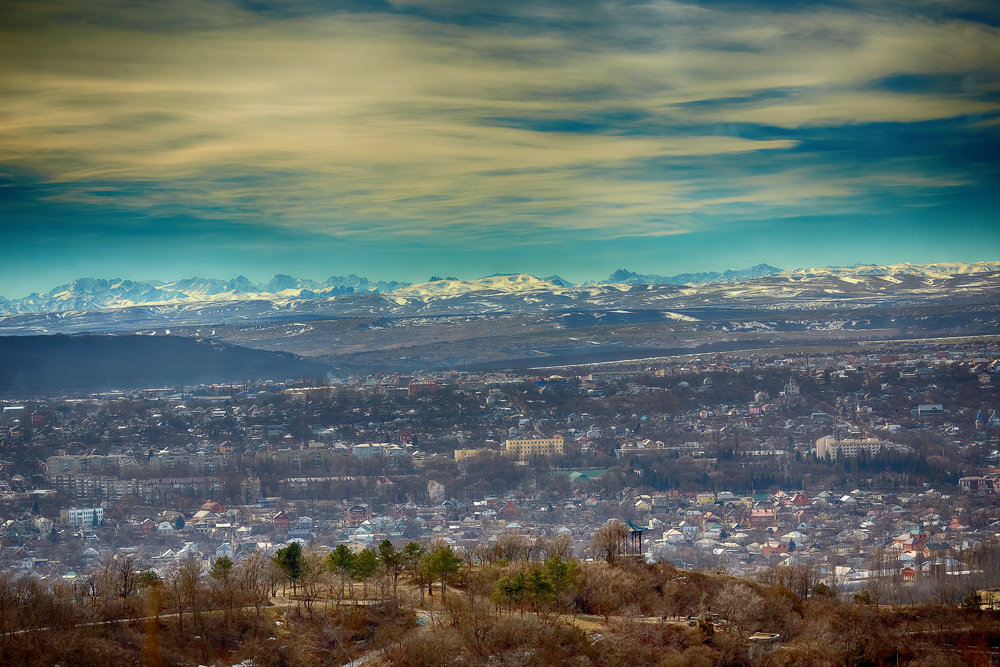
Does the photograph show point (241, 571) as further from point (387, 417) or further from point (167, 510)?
point (387, 417)

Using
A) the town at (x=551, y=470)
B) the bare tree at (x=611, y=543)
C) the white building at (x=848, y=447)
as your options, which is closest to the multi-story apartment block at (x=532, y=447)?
the town at (x=551, y=470)

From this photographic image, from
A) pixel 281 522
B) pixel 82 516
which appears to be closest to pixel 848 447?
pixel 281 522

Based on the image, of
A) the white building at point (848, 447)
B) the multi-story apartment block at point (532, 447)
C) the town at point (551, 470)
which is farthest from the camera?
the multi-story apartment block at point (532, 447)

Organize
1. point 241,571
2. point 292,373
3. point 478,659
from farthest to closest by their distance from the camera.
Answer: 1. point 292,373
2. point 241,571
3. point 478,659

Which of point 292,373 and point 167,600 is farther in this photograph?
point 292,373

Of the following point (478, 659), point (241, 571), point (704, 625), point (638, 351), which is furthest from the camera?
point (638, 351)

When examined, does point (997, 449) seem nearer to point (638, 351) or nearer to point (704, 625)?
point (704, 625)

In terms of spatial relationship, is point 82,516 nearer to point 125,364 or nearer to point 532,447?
point 532,447

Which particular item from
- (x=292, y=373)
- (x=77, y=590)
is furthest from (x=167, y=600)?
(x=292, y=373)

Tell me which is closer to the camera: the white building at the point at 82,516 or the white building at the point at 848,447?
the white building at the point at 82,516

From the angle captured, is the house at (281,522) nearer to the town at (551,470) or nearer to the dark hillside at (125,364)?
the town at (551,470)
